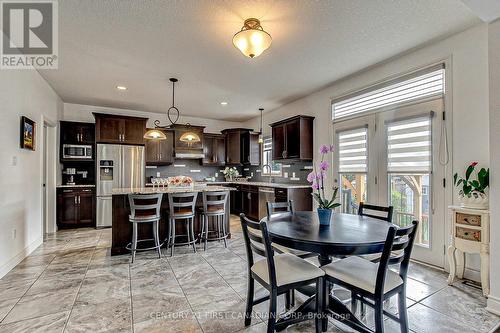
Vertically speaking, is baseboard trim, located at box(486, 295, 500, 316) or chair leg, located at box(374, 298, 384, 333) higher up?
chair leg, located at box(374, 298, 384, 333)

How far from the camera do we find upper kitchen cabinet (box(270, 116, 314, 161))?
494cm

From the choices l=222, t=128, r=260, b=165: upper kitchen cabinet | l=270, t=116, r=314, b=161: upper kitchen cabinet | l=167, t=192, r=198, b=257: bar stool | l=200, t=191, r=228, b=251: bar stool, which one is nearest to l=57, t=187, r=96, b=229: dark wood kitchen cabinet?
l=167, t=192, r=198, b=257: bar stool

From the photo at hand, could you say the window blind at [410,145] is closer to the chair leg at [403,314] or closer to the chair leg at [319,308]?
the chair leg at [403,314]

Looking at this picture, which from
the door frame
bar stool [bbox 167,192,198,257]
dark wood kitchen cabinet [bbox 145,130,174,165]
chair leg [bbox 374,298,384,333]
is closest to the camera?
chair leg [bbox 374,298,384,333]

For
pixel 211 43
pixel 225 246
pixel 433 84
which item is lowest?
pixel 225 246

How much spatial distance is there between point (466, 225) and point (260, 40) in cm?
283

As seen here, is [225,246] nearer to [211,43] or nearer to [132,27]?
[211,43]

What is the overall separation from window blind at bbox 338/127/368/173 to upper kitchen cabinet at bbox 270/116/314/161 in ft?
2.40

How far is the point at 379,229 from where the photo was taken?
1979 millimetres

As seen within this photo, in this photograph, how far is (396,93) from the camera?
11.6 feet

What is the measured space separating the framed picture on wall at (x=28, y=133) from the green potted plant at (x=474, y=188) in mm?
5426

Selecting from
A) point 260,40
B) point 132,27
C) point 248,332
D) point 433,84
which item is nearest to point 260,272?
point 248,332

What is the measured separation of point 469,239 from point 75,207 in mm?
6602

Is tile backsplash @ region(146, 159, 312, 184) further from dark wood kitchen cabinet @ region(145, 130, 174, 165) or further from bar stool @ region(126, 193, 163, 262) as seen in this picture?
bar stool @ region(126, 193, 163, 262)
